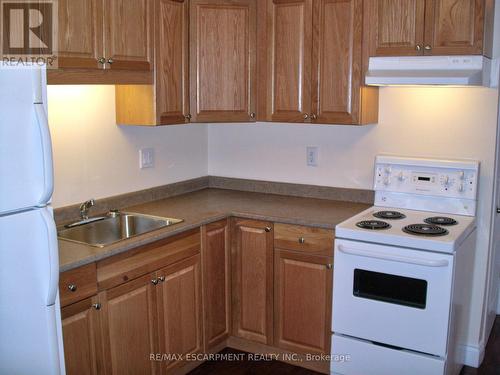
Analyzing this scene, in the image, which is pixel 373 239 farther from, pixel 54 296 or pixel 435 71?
pixel 54 296

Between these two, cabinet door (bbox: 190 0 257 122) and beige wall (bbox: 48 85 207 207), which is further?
cabinet door (bbox: 190 0 257 122)

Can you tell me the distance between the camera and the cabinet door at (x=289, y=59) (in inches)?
132

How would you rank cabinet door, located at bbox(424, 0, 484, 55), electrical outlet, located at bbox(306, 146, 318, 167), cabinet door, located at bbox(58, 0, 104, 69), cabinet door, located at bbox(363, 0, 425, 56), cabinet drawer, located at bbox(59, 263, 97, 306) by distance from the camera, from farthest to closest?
electrical outlet, located at bbox(306, 146, 318, 167)
cabinet door, located at bbox(363, 0, 425, 56)
cabinet door, located at bbox(424, 0, 484, 55)
cabinet door, located at bbox(58, 0, 104, 69)
cabinet drawer, located at bbox(59, 263, 97, 306)

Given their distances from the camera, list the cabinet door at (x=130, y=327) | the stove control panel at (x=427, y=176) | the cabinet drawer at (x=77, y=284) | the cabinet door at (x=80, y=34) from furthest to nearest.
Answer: the stove control panel at (x=427, y=176) → the cabinet door at (x=130, y=327) → the cabinet door at (x=80, y=34) → the cabinet drawer at (x=77, y=284)

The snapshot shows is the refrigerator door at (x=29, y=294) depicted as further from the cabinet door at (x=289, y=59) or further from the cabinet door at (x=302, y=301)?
the cabinet door at (x=289, y=59)

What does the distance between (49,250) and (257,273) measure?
151 centimetres

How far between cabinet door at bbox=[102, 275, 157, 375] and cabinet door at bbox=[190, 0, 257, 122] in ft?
3.60

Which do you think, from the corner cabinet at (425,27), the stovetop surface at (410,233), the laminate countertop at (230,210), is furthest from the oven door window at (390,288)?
the corner cabinet at (425,27)

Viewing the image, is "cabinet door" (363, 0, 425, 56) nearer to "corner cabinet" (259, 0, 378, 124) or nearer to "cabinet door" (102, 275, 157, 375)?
"corner cabinet" (259, 0, 378, 124)

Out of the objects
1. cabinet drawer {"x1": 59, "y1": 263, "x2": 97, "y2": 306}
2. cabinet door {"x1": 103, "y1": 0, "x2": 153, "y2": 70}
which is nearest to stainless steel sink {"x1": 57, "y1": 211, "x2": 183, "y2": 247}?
cabinet drawer {"x1": 59, "y1": 263, "x2": 97, "y2": 306}

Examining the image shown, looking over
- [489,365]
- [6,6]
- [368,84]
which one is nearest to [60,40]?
[6,6]

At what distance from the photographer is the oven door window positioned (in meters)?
2.85

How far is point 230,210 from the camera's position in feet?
11.3

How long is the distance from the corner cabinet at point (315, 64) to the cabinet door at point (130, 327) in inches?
51.0
